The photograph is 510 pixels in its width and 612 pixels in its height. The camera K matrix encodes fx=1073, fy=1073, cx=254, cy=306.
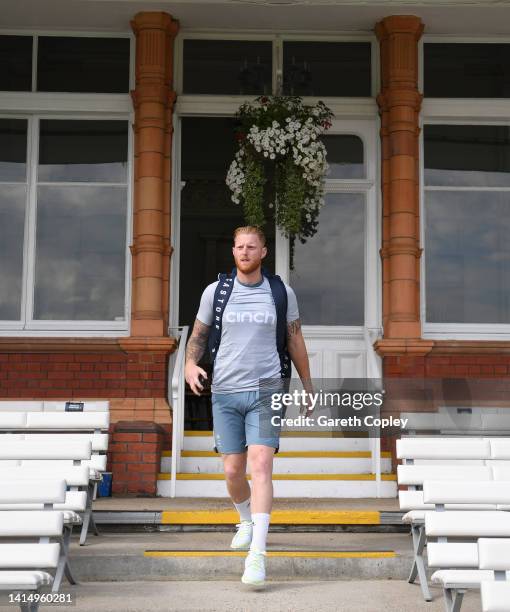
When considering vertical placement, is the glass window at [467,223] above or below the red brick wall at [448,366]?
Answer: above

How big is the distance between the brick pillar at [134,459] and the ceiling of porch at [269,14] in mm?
3704

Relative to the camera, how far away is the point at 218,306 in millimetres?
5516

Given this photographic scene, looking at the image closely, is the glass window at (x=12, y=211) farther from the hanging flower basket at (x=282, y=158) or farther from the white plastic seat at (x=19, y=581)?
the white plastic seat at (x=19, y=581)

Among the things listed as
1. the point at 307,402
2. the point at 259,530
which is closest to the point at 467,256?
the point at 307,402

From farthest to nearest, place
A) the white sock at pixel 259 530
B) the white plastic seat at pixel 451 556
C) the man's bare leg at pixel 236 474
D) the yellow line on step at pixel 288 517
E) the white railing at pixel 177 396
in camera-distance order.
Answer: the white railing at pixel 177 396
the yellow line on step at pixel 288 517
the man's bare leg at pixel 236 474
the white sock at pixel 259 530
the white plastic seat at pixel 451 556

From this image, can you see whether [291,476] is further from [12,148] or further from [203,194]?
[12,148]

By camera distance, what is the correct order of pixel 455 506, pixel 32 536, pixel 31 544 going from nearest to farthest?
pixel 31 544, pixel 32 536, pixel 455 506

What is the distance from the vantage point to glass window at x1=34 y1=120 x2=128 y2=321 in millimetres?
9641

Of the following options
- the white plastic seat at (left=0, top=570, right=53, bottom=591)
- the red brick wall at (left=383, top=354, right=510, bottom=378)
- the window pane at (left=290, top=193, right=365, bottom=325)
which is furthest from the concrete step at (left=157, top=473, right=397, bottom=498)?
the white plastic seat at (left=0, top=570, right=53, bottom=591)

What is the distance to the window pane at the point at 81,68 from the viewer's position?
985cm

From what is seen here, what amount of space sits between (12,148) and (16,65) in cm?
77

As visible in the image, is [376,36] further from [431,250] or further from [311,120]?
[431,250]

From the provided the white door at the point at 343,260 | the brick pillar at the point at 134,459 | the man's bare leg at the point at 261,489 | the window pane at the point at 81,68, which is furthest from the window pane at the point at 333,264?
the man's bare leg at the point at 261,489

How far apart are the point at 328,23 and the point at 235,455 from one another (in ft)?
18.0
